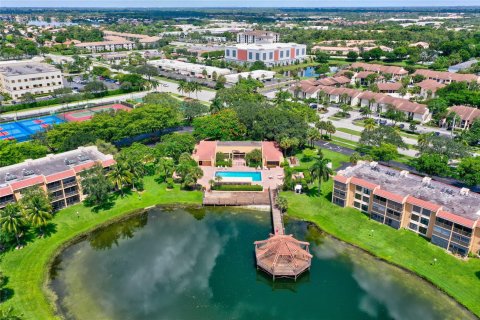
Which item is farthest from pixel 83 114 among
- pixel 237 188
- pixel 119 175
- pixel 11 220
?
pixel 11 220

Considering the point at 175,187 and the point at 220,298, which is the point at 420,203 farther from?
the point at 175,187

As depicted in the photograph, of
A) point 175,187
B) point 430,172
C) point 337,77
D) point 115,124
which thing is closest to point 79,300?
point 175,187

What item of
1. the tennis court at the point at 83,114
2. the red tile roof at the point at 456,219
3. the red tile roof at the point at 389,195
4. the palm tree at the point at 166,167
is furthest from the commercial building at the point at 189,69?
the red tile roof at the point at 456,219

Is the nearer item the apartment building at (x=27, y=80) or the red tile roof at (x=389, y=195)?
the red tile roof at (x=389, y=195)

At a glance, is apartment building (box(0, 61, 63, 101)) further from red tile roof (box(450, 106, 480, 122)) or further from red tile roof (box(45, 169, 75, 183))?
red tile roof (box(450, 106, 480, 122))

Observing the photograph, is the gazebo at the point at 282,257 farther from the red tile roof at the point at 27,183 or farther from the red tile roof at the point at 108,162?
the red tile roof at the point at 27,183

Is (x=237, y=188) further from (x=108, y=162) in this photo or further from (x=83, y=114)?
(x=83, y=114)

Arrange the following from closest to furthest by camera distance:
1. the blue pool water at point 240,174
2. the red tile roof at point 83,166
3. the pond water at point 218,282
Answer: the pond water at point 218,282, the red tile roof at point 83,166, the blue pool water at point 240,174
